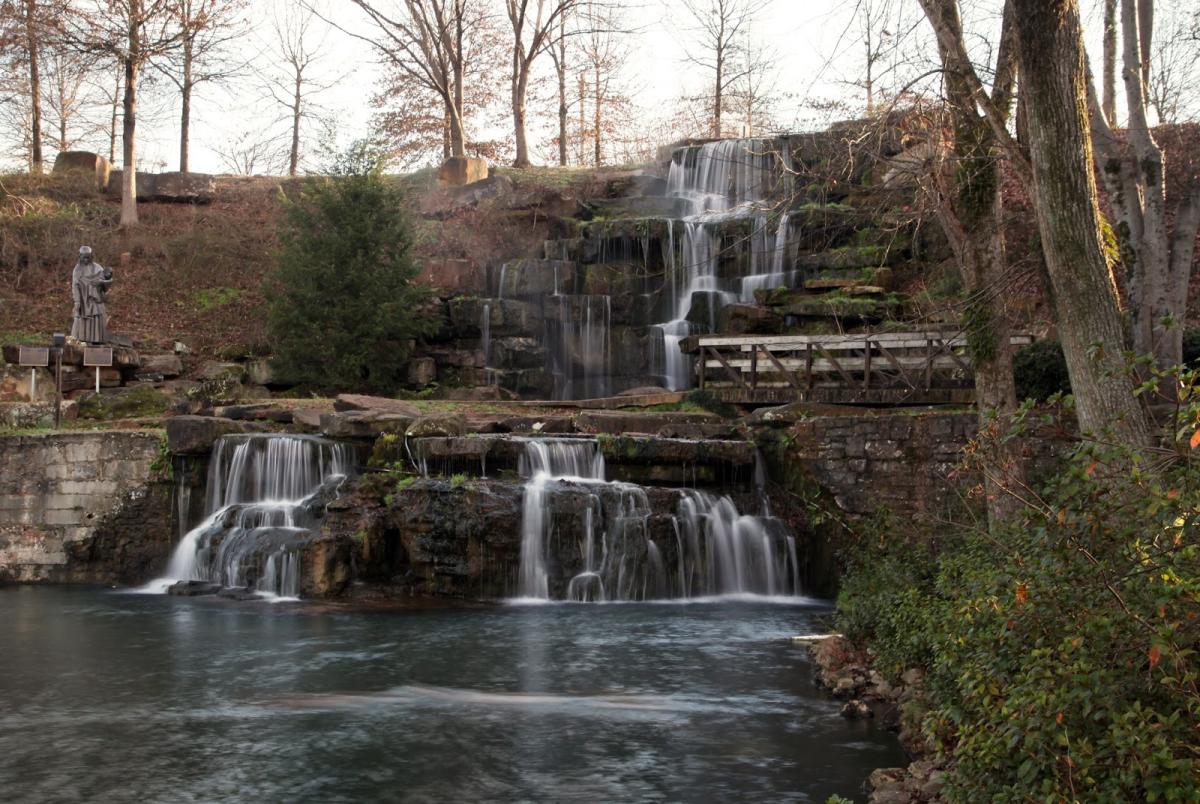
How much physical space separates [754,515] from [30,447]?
1049 centimetres

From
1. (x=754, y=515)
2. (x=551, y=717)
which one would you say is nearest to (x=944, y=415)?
(x=754, y=515)

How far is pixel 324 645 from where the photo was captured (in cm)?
1062

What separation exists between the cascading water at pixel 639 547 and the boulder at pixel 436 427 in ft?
4.28

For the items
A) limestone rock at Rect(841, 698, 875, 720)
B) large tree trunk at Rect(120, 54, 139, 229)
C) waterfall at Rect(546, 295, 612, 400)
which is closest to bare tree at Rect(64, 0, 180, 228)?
large tree trunk at Rect(120, 54, 139, 229)

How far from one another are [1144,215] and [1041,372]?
2252mm

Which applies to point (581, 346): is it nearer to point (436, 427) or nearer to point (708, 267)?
point (708, 267)

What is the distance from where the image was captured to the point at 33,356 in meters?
18.9

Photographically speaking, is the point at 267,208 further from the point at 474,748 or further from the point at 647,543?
the point at 474,748

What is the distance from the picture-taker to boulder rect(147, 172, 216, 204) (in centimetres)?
3098

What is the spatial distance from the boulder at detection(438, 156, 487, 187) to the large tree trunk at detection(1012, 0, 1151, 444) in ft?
83.0

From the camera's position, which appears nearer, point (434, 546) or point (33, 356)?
point (434, 546)

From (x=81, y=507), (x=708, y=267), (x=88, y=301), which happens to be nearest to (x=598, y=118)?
(x=708, y=267)

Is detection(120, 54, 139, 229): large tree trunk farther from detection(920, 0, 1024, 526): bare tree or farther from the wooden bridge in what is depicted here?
detection(920, 0, 1024, 526): bare tree

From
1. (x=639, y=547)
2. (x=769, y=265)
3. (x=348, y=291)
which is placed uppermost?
(x=769, y=265)
